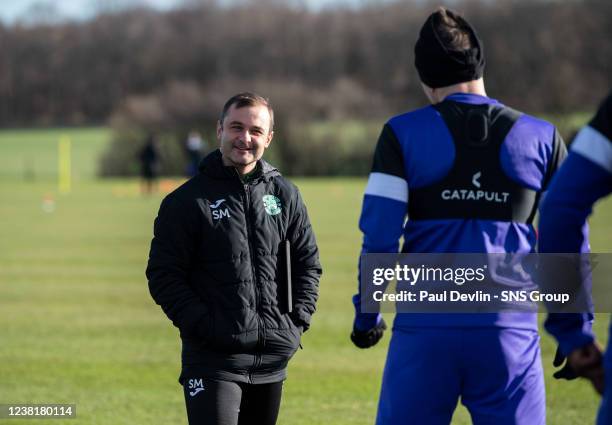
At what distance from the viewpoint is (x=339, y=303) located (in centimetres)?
1323

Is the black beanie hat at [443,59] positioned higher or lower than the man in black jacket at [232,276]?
higher

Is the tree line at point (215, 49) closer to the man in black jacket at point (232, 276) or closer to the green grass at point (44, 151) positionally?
the green grass at point (44, 151)

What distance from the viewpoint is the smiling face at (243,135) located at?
184 inches

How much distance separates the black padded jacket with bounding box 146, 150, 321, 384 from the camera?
4531mm

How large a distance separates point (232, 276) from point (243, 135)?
614mm

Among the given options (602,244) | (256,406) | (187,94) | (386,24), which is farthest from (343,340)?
(386,24)

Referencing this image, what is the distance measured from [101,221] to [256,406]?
23.9 metres

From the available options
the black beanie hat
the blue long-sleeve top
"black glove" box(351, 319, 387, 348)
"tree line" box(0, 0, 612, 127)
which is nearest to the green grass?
"tree line" box(0, 0, 612, 127)

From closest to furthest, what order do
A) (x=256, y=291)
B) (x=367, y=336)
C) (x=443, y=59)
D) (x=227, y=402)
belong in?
(x=443, y=59) < (x=367, y=336) < (x=227, y=402) < (x=256, y=291)

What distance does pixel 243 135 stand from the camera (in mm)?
4668

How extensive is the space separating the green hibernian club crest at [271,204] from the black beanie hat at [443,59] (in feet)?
3.49

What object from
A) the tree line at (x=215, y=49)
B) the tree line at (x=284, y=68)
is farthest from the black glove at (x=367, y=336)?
the tree line at (x=215, y=49)

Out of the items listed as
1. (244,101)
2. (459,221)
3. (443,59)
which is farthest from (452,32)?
(244,101)

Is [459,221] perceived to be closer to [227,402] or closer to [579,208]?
[579,208]
